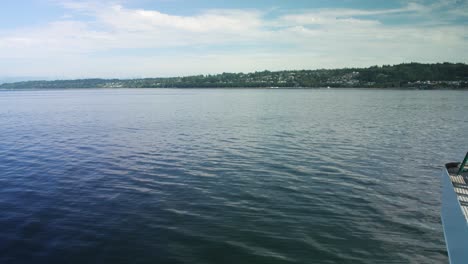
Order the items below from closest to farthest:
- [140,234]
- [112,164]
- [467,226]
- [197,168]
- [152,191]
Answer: [467,226] < [140,234] < [152,191] < [197,168] < [112,164]

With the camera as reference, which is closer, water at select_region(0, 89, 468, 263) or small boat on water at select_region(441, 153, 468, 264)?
small boat on water at select_region(441, 153, 468, 264)

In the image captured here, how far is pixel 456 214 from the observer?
39.4ft

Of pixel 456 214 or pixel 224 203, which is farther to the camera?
pixel 224 203

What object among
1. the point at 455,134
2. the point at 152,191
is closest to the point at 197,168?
the point at 152,191

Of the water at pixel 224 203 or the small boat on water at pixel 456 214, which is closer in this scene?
the small boat on water at pixel 456 214

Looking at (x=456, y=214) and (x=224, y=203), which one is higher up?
(x=456, y=214)

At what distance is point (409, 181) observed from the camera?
68.9 feet

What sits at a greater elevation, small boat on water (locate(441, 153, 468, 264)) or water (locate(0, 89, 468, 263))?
small boat on water (locate(441, 153, 468, 264))

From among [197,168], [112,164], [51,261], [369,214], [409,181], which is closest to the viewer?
[51,261]

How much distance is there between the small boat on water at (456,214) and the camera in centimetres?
1041

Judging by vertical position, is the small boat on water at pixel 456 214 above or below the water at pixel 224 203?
above

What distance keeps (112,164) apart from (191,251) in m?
15.8

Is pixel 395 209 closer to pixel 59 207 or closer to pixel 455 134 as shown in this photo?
pixel 59 207

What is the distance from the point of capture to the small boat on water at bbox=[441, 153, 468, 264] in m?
10.4
